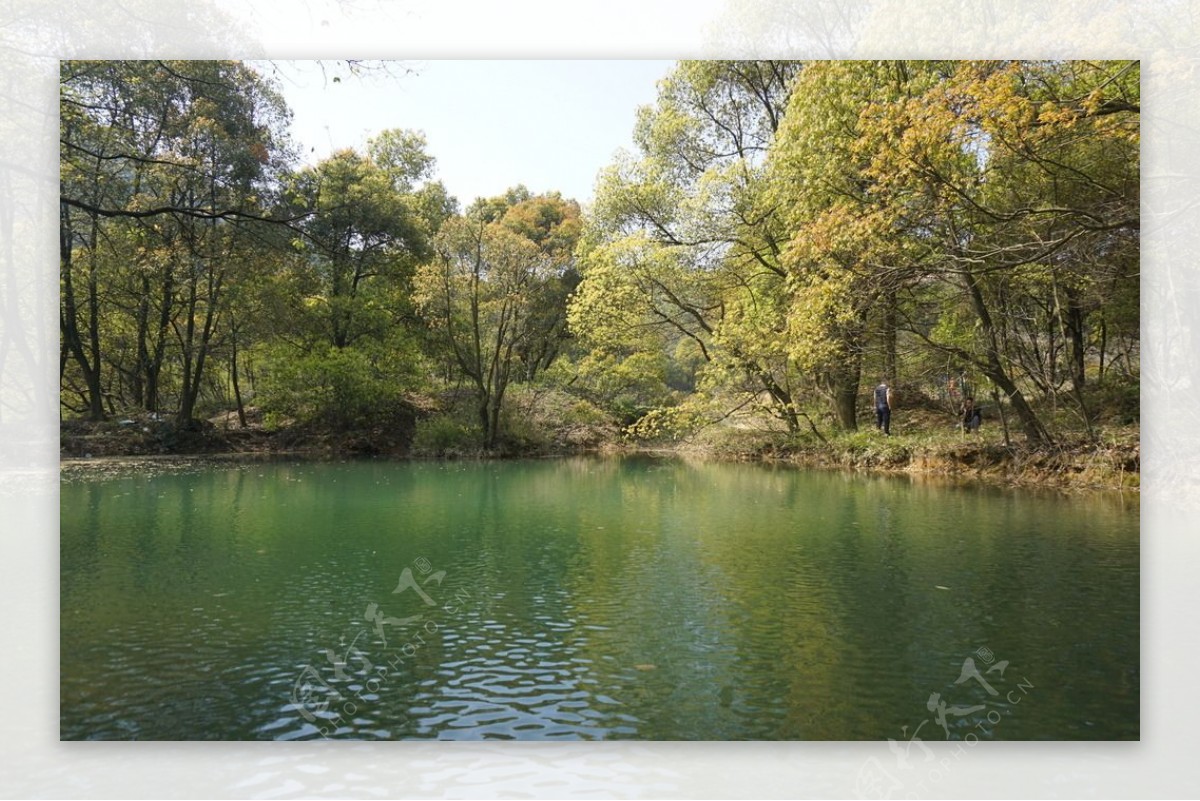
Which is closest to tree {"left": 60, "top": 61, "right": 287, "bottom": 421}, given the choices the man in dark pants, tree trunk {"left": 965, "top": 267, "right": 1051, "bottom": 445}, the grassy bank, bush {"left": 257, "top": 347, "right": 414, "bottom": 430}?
the grassy bank

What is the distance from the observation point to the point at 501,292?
18844 millimetres

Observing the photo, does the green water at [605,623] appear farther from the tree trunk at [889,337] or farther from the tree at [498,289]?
the tree at [498,289]

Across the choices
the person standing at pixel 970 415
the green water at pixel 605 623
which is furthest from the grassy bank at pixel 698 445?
the green water at pixel 605 623

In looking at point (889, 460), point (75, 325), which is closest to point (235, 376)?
point (75, 325)

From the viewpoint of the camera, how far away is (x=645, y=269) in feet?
54.9

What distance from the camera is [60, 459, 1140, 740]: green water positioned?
12.5 feet

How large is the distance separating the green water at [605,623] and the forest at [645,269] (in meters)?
2.31

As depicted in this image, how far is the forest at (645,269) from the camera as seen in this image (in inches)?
255

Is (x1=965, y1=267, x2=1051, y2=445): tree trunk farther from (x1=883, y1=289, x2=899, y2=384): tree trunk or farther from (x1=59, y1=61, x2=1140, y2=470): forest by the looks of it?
(x1=883, y1=289, x2=899, y2=384): tree trunk

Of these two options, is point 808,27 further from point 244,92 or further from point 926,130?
point 244,92

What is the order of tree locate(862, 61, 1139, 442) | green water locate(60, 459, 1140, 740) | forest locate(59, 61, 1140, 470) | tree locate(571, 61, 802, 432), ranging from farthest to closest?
tree locate(571, 61, 802, 432)
forest locate(59, 61, 1140, 470)
tree locate(862, 61, 1139, 442)
green water locate(60, 459, 1140, 740)

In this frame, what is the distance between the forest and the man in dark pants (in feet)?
0.60

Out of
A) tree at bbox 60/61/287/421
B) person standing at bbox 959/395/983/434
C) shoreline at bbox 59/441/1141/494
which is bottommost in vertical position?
shoreline at bbox 59/441/1141/494

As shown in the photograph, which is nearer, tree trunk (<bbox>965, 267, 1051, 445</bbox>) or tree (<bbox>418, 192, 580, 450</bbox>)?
tree trunk (<bbox>965, 267, 1051, 445</bbox>)
